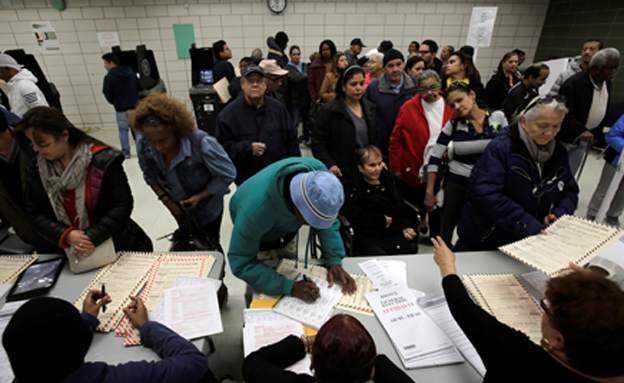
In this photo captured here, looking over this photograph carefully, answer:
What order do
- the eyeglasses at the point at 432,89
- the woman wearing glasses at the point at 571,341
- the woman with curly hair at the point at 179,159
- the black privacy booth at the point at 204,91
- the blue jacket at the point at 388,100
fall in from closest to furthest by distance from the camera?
the woman wearing glasses at the point at 571,341 → the woman with curly hair at the point at 179,159 → the eyeglasses at the point at 432,89 → the blue jacket at the point at 388,100 → the black privacy booth at the point at 204,91

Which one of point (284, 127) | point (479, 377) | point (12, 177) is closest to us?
point (479, 377)

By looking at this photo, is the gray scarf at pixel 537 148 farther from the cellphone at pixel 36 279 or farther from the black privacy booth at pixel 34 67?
the black privacy booth at pixel 34 67

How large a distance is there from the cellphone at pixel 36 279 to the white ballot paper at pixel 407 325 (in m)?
1.44

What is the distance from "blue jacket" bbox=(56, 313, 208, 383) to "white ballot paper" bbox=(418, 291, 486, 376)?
89 cm

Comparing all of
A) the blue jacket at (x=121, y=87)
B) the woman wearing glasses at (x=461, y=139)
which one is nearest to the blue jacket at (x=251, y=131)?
the woman wearing glasses at (x=461, y=139)

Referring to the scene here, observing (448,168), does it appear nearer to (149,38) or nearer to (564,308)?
(564,308)

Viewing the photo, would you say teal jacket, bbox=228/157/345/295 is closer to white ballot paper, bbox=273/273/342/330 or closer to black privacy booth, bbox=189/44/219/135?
white ballot paper, bbox=273/273/342/330

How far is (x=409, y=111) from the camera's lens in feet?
8.22

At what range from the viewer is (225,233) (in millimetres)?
3229

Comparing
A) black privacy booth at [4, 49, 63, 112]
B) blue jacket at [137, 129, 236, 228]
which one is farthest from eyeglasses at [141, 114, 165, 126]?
black privacy booth at [4, 49, 63, 112]

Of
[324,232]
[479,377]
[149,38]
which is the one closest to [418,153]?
[324,232]

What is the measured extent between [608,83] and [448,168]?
7.55ft

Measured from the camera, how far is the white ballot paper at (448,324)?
1078 mm

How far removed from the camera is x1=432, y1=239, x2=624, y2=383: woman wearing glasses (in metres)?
0.69
